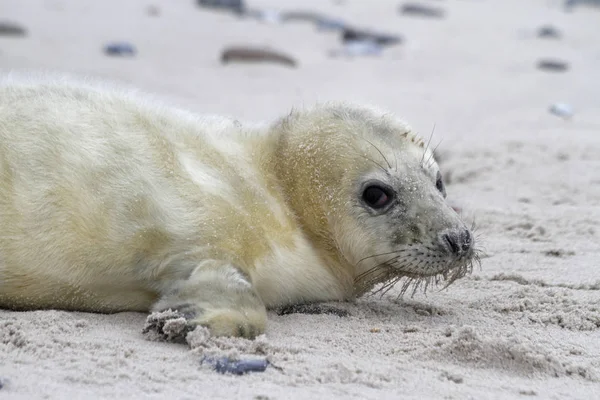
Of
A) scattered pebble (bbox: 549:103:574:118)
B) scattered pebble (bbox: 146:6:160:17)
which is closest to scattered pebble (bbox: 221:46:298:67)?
scattered pebble (bbox: 549:103:574:118)

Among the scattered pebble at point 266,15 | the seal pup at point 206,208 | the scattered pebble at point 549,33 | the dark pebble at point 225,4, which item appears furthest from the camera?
the dark pebble at point 225,4

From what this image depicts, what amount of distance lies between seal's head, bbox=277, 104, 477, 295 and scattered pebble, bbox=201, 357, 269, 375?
91 cm

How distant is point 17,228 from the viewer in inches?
117

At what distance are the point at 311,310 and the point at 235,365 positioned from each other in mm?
808

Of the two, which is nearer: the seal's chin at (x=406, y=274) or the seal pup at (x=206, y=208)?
the seal pup at (x=206, y=208)

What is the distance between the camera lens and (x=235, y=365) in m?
2.42

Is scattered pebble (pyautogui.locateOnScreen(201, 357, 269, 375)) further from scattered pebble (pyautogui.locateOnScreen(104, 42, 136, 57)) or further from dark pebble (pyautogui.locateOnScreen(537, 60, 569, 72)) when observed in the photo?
dark pebble (pyautogui.locateOnScreen(537, 60, 569, 72))

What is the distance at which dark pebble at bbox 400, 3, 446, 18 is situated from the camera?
12.8m

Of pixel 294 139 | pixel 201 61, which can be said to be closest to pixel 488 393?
pixel 294 139

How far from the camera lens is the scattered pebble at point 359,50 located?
9.72m

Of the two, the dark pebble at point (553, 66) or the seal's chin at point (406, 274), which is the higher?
the dark pebble at point (553, 66)

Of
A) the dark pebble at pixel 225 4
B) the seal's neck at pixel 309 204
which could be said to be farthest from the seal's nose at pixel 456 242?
the dark pebble at pixel 225 4

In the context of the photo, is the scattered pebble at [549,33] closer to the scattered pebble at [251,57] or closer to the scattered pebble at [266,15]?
the scattered pebble at [266,15]

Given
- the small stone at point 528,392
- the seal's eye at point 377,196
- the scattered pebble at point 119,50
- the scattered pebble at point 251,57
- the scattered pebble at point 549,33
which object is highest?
the scattered pebble at point 549,33
